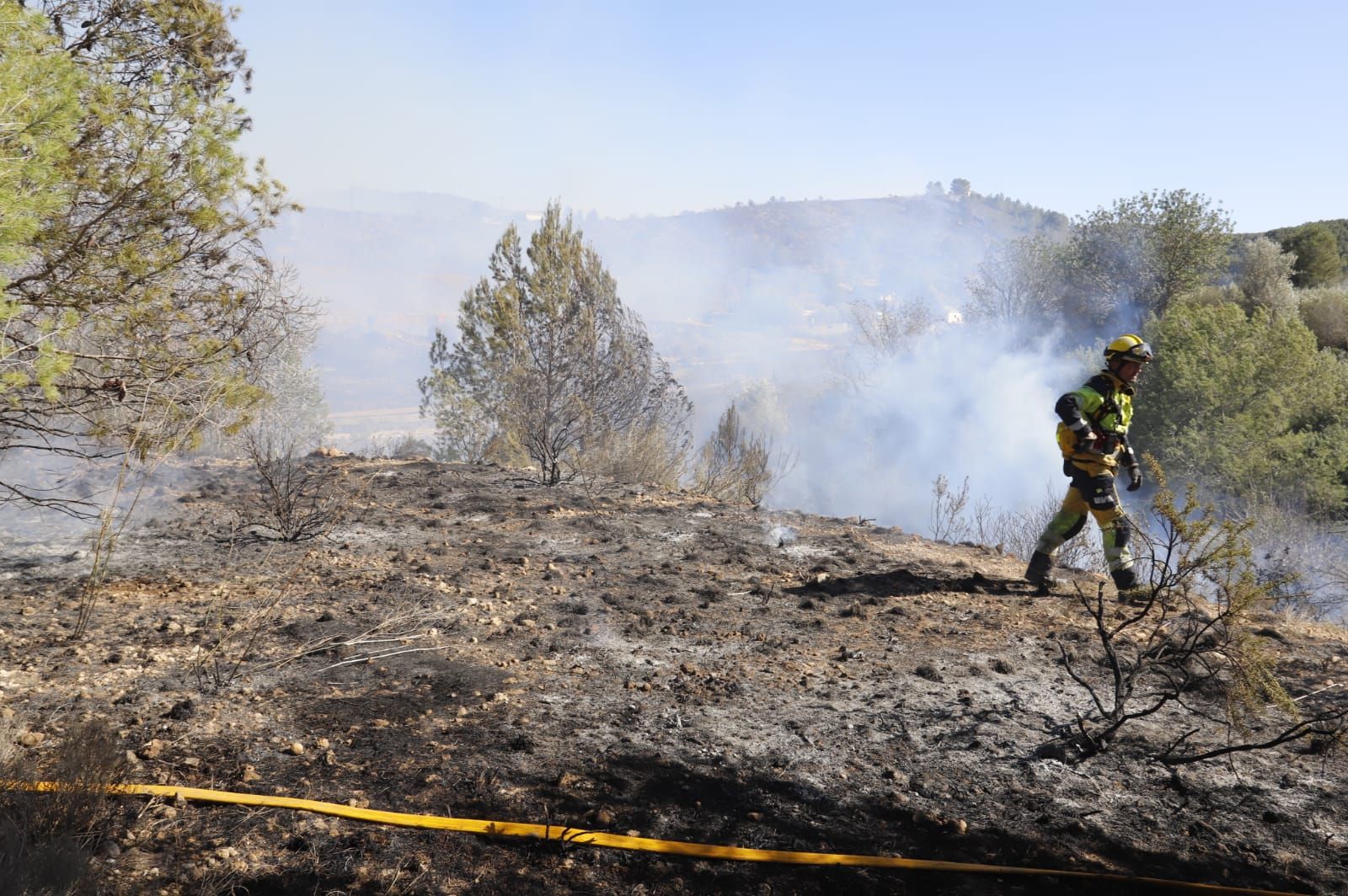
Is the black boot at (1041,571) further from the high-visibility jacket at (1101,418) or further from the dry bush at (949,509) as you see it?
the dry bush at (949,509)

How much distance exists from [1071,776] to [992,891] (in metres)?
0.99

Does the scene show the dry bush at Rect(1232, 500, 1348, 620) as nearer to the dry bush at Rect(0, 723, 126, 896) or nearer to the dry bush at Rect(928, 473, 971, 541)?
the dry bush at Rect(928, 473, 971, 541)

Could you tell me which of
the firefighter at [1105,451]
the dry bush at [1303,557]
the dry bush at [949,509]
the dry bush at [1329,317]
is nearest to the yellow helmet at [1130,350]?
the firefighter at [1105,451]

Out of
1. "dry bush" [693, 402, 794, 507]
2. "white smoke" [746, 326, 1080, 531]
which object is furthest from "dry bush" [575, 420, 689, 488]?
"white smoke" [746, 326, 1080, 531]

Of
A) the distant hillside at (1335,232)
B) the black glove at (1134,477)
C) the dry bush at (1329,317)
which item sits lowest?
the black glove at (1134,477)

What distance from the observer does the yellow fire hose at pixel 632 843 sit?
2.65m

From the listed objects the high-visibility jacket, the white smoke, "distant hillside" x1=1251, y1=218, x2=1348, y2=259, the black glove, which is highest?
"distant hillside" x1=1251, y1=218, x2=1348, y2=259

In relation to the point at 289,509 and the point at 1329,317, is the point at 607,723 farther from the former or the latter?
the point at 1329,317

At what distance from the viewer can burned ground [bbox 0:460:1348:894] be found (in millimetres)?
2641

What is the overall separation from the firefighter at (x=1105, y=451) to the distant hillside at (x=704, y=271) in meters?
61.7

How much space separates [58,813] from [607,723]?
76.6 inches

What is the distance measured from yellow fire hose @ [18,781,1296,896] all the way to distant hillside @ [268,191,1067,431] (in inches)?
2557

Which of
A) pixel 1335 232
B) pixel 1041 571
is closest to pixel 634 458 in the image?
pixel 1041 571

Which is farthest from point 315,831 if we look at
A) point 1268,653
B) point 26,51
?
point 1268,653
